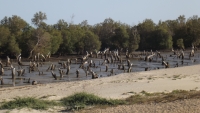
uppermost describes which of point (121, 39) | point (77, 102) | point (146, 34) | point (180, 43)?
point (146, 34)

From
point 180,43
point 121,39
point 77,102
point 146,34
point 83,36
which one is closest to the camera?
point 77,102

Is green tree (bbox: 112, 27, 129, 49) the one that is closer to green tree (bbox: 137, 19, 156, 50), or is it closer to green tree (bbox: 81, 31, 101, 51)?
green tree (bbox: 81, 31, 101, 51)

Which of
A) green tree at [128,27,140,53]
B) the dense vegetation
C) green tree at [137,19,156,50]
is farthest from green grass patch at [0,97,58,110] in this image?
green tree at [137,19,156,50]

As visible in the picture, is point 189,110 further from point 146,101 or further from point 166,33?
point 166,33

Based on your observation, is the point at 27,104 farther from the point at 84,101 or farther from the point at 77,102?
the point at 84,101

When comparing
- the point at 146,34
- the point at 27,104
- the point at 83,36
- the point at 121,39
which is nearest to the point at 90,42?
the point at 83,36

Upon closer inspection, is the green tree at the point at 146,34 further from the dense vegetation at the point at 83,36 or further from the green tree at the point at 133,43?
the green tree at the point at 133,43

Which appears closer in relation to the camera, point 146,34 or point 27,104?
point 27,104

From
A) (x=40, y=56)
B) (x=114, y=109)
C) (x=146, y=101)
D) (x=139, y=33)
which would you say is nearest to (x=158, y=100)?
(x=146, y=101)

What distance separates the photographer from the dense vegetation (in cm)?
6725

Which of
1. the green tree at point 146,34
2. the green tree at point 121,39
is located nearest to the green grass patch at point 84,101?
the green tree at point 121,39

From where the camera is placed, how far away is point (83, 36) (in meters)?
81.4

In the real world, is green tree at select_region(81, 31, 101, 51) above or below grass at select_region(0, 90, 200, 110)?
above

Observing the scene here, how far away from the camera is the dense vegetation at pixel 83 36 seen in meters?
67.2
